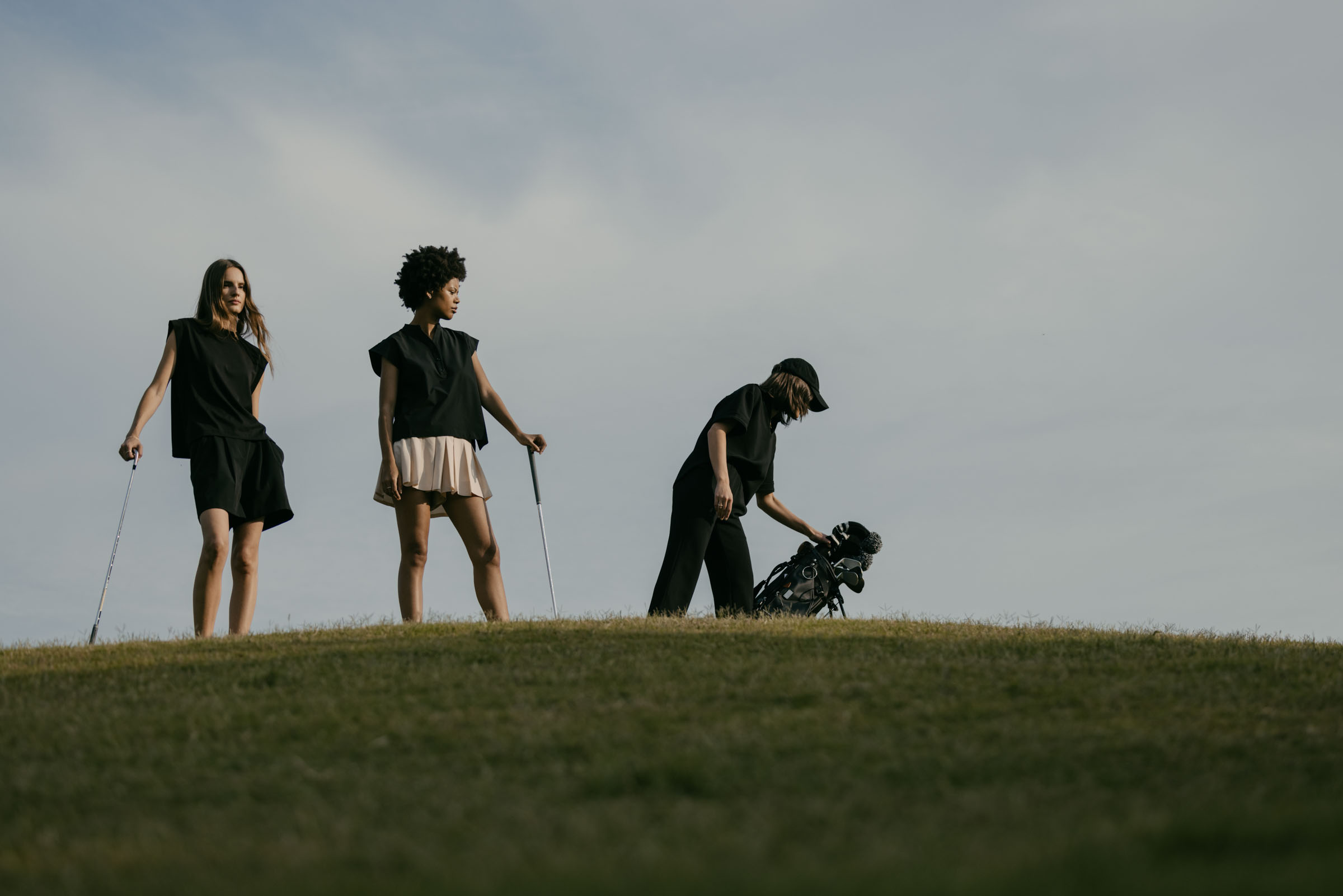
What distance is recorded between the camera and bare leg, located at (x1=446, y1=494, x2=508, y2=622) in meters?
9.73

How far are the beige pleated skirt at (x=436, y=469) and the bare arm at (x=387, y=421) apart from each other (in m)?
0.06

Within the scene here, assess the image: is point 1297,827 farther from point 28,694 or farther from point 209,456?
point 209,456

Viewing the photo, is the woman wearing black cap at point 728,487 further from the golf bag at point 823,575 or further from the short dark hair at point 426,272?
the short dark hair at point 426,272

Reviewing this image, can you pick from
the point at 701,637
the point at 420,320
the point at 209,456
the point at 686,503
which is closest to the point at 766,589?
the point at 686,503

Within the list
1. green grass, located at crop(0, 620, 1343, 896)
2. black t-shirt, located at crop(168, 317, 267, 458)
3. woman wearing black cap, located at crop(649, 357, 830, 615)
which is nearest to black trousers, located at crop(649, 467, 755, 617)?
woman wearing black cap, located at crop(649, 357, 830, 615)

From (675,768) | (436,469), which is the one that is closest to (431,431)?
(436,469)

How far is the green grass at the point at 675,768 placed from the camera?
12.1 ft

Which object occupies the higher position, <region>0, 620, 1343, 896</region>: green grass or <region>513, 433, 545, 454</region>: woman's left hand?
<region>513, 433, 545, 454</region>: woman's left hand

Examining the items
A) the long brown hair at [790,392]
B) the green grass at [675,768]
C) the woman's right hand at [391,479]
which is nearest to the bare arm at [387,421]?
the woman's right hand at [391,479]

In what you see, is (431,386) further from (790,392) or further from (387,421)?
(790,392)

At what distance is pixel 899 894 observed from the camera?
3.30 m

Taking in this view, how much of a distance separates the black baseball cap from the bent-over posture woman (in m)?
4.06

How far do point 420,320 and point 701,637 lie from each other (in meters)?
3.31

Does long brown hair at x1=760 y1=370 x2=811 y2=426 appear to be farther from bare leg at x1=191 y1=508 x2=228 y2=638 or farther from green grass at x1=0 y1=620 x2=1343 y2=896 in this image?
bare leg at x1=191 y1=508 x2=228 y2=638
